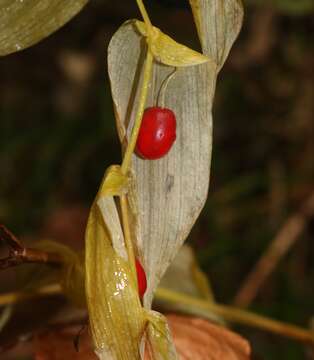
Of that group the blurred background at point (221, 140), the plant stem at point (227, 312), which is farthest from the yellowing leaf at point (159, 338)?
the blurred background at point (221, 140)

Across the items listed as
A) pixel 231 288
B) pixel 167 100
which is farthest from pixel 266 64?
pixel 167 100

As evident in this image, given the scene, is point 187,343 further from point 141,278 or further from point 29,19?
point 29,19

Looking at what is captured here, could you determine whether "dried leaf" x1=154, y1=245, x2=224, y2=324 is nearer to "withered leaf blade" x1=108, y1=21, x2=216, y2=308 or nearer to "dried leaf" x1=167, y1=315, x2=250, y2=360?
"dried leaf" x1=167, y1=315, x2=250, y2=360

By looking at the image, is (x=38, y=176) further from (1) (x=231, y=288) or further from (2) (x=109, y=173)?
(2) (x=109, y=173)

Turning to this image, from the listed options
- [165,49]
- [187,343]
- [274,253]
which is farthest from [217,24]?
[274,253]

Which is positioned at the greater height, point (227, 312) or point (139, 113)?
point (139, 113)

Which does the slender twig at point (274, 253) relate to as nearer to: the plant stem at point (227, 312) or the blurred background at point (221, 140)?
the blurred background at point (221, 140)
